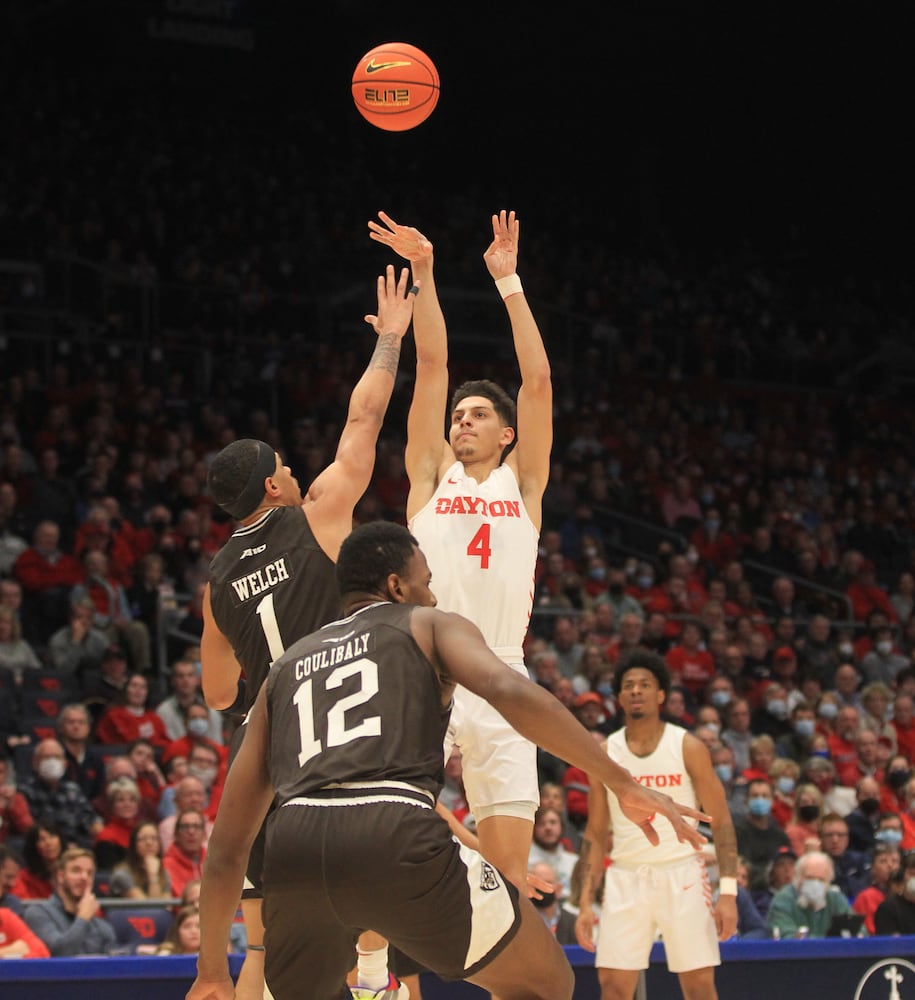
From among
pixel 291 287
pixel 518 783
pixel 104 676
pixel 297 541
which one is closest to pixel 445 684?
pixel 297 541

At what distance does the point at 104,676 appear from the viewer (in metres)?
12.5

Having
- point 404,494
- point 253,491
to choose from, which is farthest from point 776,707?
point 253,491

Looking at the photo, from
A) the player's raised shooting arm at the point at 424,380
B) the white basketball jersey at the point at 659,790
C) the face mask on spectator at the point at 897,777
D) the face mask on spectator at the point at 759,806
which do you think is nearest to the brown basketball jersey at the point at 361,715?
the player's raised shooting arm at the point at 424,380

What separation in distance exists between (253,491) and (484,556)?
1.13 metres

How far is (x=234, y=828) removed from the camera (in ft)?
15.0

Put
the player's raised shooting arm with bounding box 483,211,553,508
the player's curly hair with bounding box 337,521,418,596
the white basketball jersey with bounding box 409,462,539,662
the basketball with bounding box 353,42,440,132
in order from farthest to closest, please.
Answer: the basketball with bounding box 353,42,440,132 → the player's raised shooting arm with bounding box 483,211,553,508 → the white basketball jersey with bounding box 409,462,539,662 → the player's curly hair with bounding box 337,521,418,596

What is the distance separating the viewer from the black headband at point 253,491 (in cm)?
596

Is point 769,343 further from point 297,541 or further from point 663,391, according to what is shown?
point 297,541

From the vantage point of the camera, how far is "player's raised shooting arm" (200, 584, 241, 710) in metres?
6.09

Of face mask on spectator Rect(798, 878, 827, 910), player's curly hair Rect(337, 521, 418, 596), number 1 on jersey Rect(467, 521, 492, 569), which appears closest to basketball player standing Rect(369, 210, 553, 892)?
number 1 on jersey Rect(467, 521, 492, 569)

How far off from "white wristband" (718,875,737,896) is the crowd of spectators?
3.25 meters

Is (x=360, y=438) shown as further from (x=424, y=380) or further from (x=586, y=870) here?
(x=586, y=870)

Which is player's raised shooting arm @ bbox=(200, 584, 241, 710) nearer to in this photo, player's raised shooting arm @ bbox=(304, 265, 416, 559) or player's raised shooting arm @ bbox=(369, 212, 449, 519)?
player's raised shooting arm @ bbox=(304, 265, 416, 559)

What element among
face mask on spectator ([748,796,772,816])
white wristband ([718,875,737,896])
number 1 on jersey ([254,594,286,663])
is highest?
number 1 on jersey ([254,594,286,663])
